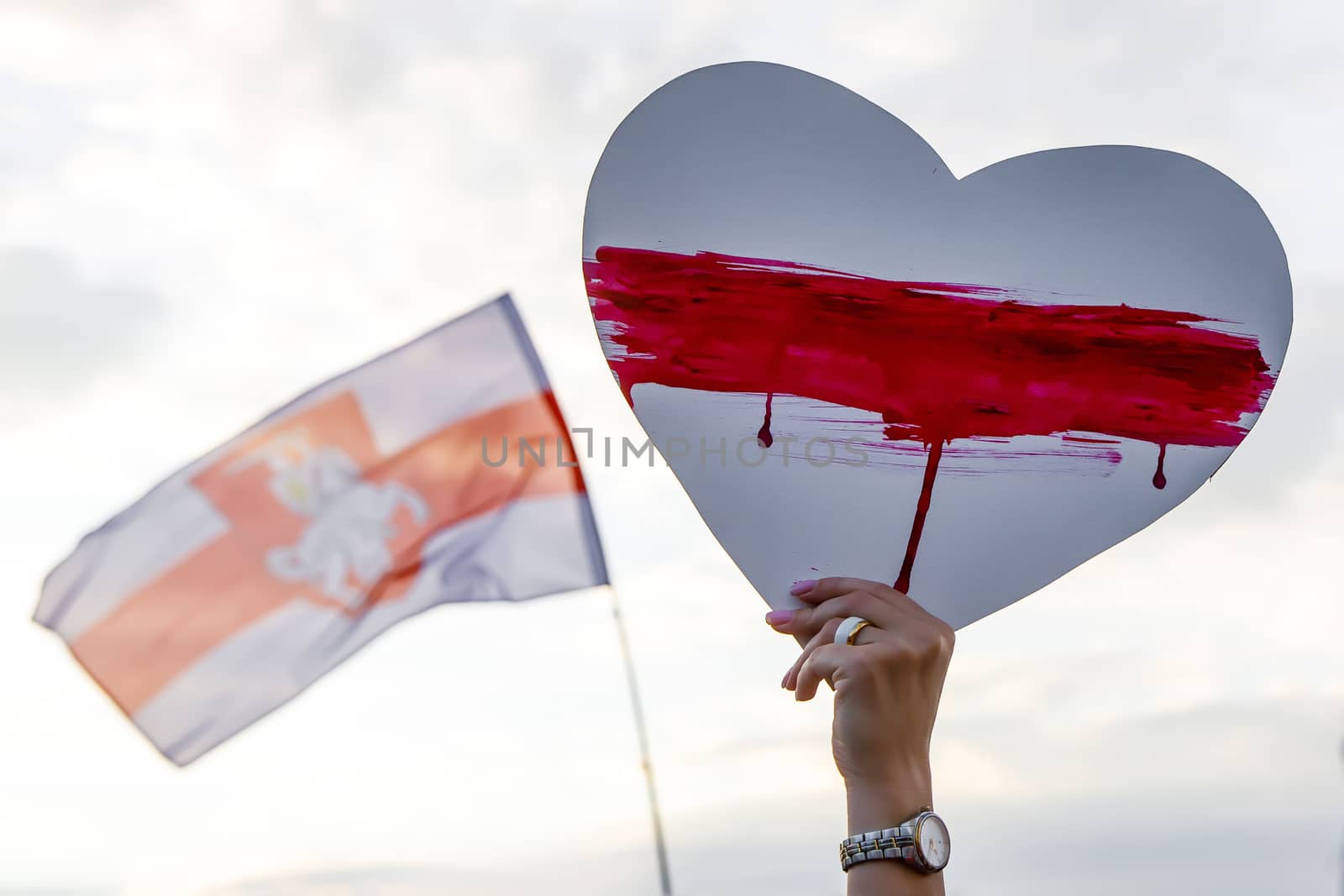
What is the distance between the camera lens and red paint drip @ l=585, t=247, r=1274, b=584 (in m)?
2.46

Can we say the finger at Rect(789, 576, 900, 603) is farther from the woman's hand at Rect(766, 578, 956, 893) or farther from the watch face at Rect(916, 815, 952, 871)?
the watch face at Rect(916, 815, 952, 871)

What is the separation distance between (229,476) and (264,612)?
19.2 inches

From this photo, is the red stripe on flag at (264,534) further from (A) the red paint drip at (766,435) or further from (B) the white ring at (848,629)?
(B) the white ring at (848,629)

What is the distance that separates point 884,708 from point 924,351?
92cm

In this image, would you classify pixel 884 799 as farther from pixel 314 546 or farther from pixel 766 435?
pixel 314 546

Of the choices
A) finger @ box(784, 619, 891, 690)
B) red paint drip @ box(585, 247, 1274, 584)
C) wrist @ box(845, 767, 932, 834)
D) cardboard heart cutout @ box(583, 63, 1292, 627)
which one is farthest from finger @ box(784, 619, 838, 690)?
red paint drip @ box(585, 247, 1274, 584)

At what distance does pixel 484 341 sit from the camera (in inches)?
171

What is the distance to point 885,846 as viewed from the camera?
1760 millimetres

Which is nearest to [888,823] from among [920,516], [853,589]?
[853,589]

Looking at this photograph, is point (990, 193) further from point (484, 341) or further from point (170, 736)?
point (170, 736)

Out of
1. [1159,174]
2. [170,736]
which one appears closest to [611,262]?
[1159,174]

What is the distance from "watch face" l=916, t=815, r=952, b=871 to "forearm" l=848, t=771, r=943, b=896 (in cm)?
3

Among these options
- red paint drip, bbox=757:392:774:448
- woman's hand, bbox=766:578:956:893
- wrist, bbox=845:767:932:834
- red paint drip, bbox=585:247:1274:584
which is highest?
red paint drip, bbox=585:247:1274:584

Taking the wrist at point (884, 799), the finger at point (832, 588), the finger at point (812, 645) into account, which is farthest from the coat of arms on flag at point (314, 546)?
the wrist at point (884, 799)
